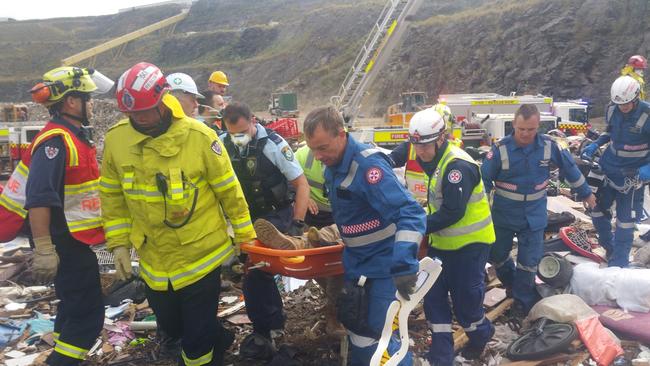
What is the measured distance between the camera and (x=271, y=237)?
324 centimetres

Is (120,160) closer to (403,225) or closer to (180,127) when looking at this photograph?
(180,127)

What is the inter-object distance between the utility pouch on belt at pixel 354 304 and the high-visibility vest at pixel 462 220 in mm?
914

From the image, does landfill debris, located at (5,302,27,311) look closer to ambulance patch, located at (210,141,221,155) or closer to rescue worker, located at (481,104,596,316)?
ambulance patch, located at (210,141,221,155)

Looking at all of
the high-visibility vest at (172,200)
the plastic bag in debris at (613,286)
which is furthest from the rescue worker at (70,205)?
the plastic bag in debris at (613,286)

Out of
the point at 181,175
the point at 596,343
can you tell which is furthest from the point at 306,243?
the point at 596,343

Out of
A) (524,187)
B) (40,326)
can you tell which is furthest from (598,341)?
(40,326)

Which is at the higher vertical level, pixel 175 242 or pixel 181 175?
pixel 181 175

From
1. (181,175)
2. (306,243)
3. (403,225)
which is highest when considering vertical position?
(181,175)

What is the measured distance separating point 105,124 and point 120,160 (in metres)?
23.3

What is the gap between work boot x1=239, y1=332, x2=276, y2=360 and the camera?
3.65 m

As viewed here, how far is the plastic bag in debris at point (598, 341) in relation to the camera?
3676mm

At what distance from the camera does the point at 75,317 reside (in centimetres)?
340

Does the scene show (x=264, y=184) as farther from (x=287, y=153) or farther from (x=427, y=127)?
(x=427, y=127)

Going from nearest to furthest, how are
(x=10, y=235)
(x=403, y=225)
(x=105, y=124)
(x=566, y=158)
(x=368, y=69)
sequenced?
1. (x=403, y=225)
2. (x=10, y=235)
3. (x=566, y=158)
4. (x=368, y=69)
5. (x=105, y=124)
